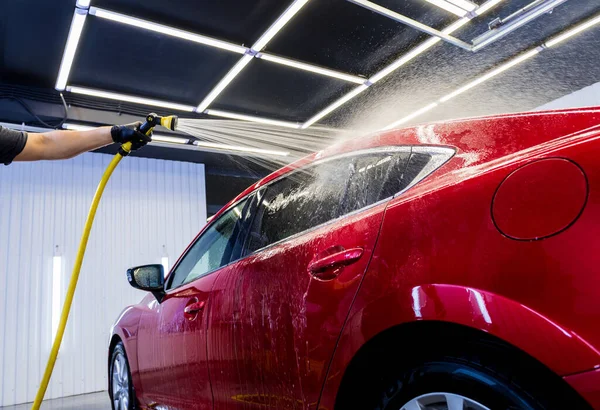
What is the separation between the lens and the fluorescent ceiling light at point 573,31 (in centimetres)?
552

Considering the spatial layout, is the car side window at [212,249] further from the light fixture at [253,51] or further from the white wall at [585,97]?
the white wall at [585,97]

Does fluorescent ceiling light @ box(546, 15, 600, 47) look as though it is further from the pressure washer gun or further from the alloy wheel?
the alloy wheel

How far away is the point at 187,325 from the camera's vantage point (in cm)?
196

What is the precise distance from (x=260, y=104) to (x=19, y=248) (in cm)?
419

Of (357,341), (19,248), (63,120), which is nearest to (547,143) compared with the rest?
(357,341)

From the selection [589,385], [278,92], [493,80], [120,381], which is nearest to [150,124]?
[120,381]

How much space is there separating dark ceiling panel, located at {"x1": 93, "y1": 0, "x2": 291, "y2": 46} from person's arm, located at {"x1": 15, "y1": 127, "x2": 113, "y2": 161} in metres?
2.97

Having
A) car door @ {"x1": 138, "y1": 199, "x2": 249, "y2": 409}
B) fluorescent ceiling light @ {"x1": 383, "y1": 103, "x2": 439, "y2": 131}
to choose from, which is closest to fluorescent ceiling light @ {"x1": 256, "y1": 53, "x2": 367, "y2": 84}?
fluorescent ceiling light @ {"x1": 383, "y1": 103, "x2": 439, "y2": 131}

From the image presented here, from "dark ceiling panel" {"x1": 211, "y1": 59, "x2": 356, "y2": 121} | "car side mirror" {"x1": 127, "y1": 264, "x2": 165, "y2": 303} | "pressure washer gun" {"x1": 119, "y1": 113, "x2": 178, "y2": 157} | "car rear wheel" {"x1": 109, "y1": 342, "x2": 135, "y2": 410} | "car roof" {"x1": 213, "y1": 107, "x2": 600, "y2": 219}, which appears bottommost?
"car rear wheel" {"x1": 109, "y1": 342, "x2": 135, "y2": 410}

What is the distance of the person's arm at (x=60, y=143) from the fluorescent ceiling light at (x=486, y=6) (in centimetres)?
434

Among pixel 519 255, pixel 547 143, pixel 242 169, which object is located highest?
pixel 242 169

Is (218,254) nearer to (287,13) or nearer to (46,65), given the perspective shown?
(287,13)

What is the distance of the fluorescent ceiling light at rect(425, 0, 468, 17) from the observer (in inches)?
187

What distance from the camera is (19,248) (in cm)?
675
